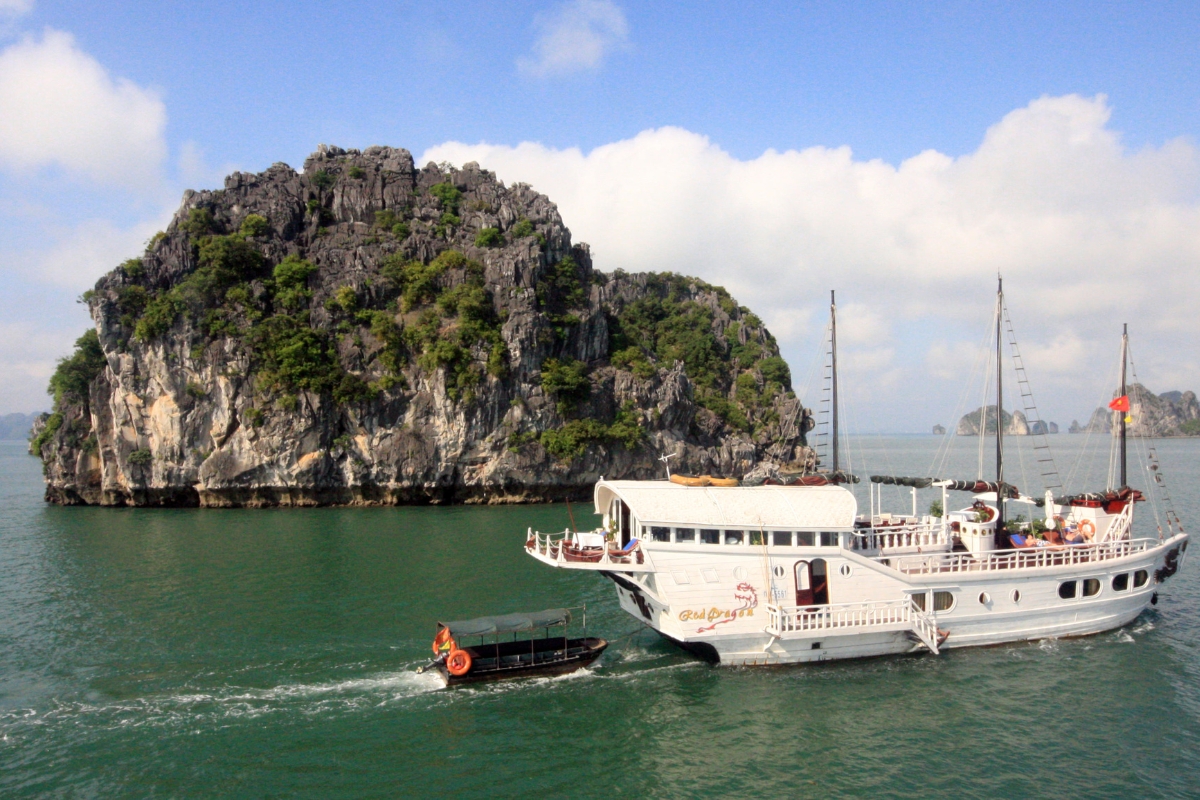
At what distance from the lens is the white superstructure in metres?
19.2

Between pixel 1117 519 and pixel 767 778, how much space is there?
684 inches

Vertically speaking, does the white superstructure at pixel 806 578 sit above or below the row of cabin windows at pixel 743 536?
below

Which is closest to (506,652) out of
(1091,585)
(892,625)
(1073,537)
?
(892,625)

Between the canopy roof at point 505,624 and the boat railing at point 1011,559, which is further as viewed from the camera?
the boat railing at point 1011,559

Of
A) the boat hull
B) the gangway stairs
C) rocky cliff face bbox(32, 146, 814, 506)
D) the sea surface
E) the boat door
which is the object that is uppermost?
rocky cliff face bbox(32, 146, 814, 506)

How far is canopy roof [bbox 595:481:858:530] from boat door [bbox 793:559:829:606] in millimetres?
1105

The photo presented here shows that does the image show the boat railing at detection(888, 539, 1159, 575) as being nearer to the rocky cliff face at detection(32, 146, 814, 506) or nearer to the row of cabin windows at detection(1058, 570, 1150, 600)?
the row of cabin windows at detection(1058, 570, 1150, 600)

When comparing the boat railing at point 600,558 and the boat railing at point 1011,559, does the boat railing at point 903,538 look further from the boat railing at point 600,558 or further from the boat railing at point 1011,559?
the boat railing at point 600,558

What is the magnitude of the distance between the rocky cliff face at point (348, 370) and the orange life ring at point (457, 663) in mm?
35062

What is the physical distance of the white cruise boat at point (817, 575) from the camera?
19.2 m

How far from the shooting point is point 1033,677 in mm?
19188

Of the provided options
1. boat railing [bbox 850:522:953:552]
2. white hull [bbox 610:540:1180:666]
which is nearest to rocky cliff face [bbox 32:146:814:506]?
white hull [bbox 610:540:1180:666]

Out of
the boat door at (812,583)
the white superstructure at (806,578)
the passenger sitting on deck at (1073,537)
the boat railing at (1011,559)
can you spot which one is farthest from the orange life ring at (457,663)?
the passenger sitting on deck at (1073,537)

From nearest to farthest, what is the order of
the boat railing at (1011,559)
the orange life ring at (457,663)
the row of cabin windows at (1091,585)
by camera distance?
the orange life ring at (457,663) < the boat railing at (1011,559) < the row of cabin windows at (1091,585)
